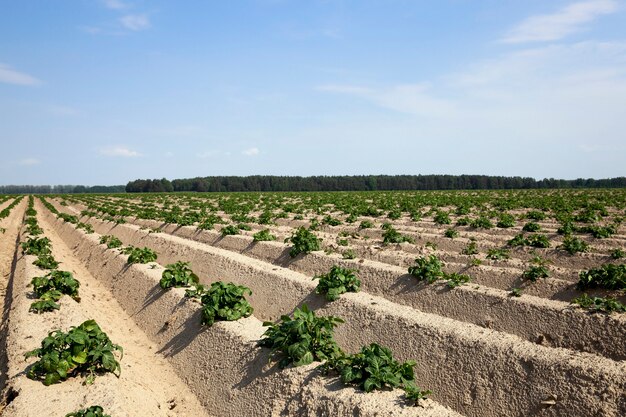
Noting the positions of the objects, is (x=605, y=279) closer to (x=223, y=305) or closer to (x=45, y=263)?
(x=223, y=305)

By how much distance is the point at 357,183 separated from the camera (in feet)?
450

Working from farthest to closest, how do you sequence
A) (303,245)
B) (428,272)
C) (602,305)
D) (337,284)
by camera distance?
1. (303,245)
2. (428,272)
3. (337,284)
4. (602,305)

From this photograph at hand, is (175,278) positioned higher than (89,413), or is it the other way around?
(175,278)

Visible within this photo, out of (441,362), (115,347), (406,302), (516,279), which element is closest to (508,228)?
(516,279)

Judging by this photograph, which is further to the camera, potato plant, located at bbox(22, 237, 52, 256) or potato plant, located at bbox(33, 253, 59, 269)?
potato plant, located at bbox(22, 237, 52, 256)

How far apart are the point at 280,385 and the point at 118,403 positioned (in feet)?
7.39

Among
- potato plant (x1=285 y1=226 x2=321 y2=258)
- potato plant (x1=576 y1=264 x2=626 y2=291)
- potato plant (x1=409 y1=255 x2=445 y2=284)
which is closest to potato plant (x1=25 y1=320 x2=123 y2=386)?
potato plant (x1=409 y1=255 x2=445 y2=284)

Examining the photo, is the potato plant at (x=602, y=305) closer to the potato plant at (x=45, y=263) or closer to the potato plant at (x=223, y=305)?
the potato plant at (x=223, y=305)

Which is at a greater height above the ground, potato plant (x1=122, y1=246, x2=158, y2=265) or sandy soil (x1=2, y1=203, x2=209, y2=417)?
potato plant (x1=122, y1=246, x2=158, y2=265)

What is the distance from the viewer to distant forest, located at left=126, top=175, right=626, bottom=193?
12788cm

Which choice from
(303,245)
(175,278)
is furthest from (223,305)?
(303,245)

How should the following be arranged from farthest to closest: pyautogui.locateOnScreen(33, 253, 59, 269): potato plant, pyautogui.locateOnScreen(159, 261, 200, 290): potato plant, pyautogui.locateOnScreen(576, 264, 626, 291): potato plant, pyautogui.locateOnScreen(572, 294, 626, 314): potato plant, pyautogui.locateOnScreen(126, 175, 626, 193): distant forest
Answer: pyautogui.locateOnScreen(126, 175, 626, 193): distant forest → pyautogui.locateOnScreen(33, 253, 59, 269): potato plant → pyautogui.locateOnScreen(159, 261, 200, 290): potato plant → pyautogui.locateOnScreen(576, 264, 626, 291): potato plant → pyautogui.locateOnScreen(572, 294, 626, 314): potato plant

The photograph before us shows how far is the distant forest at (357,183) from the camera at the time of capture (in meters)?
128

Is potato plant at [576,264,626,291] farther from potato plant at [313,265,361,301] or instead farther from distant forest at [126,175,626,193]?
distant forest at [126,175,626,193]
